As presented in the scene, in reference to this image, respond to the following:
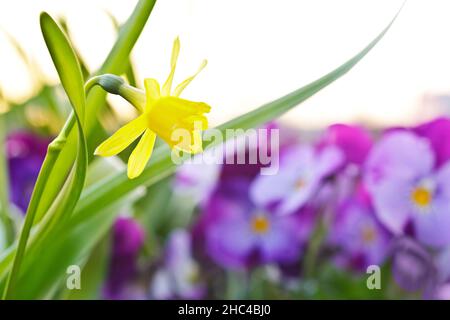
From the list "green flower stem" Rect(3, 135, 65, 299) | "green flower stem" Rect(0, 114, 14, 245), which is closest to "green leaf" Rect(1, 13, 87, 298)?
"green flower stem" Rect(3, 135, 65, 299)

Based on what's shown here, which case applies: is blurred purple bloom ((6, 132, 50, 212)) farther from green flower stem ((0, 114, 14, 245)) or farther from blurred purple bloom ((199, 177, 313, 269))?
blurred purple bloom ((199, 177, 313, 269))

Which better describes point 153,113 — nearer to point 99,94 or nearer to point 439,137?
point 99,94

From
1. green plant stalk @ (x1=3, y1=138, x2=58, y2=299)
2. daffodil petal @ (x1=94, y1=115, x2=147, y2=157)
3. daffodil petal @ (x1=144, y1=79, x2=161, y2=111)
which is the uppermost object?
daffodil petal @ (x1=144, y1=79, x2=161, y2=111)

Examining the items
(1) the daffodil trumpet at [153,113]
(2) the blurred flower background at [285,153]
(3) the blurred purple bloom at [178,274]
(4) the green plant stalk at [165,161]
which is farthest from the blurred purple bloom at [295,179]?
(1) the daffodil trumpet at [153,113]

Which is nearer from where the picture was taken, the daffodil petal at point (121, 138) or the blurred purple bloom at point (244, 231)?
the daffodil petal at point (121, 138)

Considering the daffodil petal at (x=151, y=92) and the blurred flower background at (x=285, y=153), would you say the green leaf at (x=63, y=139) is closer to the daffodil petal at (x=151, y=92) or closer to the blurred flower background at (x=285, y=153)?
the daffodil petal at (x=151, y=92)
